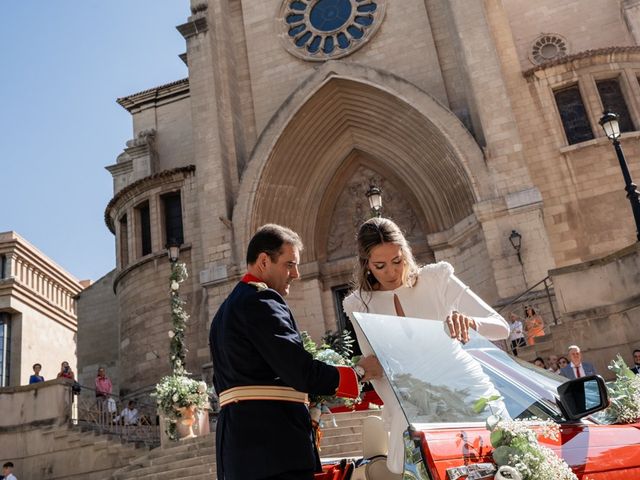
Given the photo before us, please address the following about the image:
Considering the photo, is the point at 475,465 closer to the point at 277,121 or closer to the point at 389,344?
the point at 389,344

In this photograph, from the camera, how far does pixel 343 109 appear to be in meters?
19.2

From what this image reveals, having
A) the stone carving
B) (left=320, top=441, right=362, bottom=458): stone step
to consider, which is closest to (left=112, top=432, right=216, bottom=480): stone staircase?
(left=320, top=441, right=362, bottom=458): stone step

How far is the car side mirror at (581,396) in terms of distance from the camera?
2.30 meters

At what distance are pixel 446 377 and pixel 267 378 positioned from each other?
0.88 metres

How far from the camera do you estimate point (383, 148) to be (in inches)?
748

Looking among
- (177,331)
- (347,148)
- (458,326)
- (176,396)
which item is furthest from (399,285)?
(347,148)

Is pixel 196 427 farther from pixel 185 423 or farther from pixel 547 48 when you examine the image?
pixel 547 48

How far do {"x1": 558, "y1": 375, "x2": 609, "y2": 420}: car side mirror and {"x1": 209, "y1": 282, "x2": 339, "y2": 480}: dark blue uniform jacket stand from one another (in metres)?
0.94

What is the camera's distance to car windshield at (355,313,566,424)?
7.52ft

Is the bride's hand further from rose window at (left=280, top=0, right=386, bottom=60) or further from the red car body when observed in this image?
rose window at (left=280, top=0, right=386, bottom=60)

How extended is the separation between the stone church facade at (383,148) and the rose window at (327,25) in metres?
0.05

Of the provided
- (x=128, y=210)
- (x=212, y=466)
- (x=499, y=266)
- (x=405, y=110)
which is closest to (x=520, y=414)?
(x=212, y=466)

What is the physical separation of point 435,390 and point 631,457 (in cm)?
69

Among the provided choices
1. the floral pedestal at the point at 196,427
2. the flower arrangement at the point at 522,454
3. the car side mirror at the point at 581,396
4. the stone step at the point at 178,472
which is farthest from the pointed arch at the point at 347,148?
the flower arrangement at the point at 522,454
